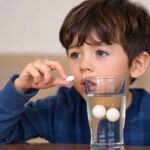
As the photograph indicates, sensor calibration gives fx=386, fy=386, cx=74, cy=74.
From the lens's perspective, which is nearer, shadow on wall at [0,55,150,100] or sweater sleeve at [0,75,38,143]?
sweater sleeve at [0,75,38,143]

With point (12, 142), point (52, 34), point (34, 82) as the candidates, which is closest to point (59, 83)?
point (34, 82)

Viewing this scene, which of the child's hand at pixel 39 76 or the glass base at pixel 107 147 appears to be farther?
the child's hand at pixel 39 76

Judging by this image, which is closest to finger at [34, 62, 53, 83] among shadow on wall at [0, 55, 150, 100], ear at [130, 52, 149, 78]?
ear at [130, 52, 149, 78]

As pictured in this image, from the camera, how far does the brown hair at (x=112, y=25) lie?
2.97 ft

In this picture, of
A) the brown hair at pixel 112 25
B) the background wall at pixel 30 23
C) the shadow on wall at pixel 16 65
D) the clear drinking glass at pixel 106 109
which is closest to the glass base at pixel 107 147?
the clear drinking glass at pixel 106 109

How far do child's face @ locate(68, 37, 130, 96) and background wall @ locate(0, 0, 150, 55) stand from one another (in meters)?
0.63

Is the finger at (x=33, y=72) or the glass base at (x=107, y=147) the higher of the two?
the finger at (x=33, y=72)

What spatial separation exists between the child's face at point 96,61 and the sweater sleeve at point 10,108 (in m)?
0.11

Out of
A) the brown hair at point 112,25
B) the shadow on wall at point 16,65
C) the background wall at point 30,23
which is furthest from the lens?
the background wall at point 30,23

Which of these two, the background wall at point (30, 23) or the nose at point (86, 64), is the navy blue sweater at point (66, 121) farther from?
the background wall at point (30, 23)

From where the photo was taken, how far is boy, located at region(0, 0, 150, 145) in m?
0.86

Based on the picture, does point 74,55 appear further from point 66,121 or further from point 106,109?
point 106,109

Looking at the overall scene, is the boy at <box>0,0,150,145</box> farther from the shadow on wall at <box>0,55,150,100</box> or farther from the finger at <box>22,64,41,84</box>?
the shadow on wall at <box>0,55,150,100</box>

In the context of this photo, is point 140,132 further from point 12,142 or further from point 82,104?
point 12,142
